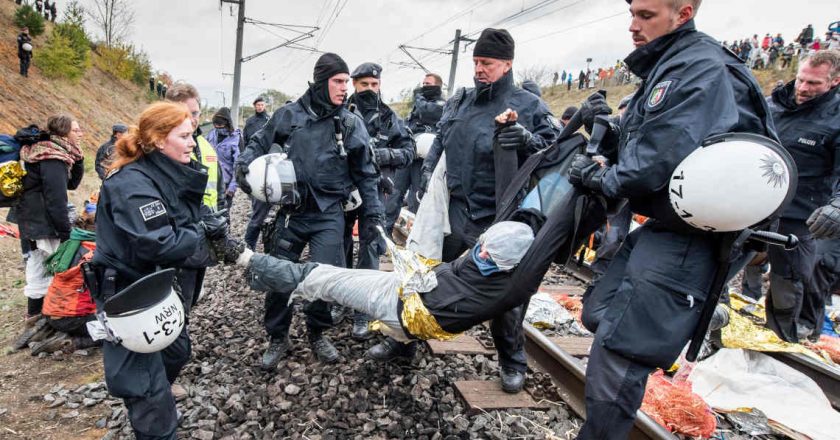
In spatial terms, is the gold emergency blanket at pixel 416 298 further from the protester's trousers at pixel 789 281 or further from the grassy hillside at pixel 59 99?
the grassy hillside at pixel 59 99

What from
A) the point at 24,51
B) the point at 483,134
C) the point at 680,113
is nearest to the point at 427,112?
the point at 483,134

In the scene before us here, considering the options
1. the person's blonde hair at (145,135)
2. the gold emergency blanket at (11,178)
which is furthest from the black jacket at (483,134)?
the gold emergency blanket at (11,178)

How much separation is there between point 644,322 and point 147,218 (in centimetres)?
244

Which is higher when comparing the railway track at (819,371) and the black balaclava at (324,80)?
the black balaclava at (324,80)

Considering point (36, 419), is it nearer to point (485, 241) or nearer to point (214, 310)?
point (214, 310)

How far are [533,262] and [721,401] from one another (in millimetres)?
2141

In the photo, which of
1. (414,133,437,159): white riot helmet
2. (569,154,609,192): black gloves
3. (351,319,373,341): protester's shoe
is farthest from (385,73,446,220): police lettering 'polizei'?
(569,154,609,192): black gloves

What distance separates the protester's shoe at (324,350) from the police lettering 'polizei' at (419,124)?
3.80 m

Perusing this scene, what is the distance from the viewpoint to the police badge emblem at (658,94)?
208 cm

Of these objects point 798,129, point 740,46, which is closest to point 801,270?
point 798,129

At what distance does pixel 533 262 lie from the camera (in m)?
2.55

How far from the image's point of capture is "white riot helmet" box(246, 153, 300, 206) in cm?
370

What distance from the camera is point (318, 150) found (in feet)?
13.1

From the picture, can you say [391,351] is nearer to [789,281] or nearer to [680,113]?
[680,113]
